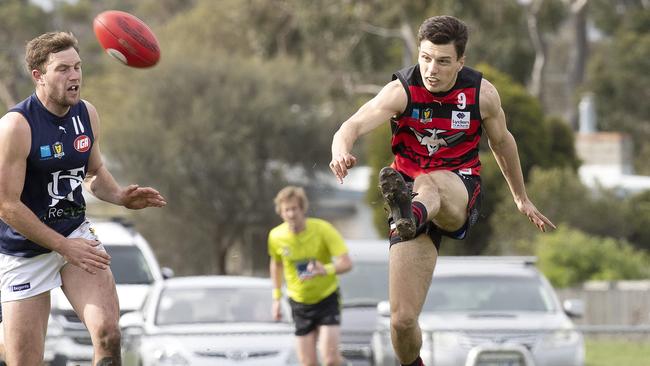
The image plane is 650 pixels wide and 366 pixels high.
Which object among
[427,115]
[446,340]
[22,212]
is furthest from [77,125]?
[446,340]

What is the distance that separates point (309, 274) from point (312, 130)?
32327mm

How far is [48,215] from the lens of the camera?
7.74 meters

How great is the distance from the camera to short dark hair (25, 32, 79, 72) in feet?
24.9

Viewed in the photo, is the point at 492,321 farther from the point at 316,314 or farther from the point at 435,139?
the point at 435,139

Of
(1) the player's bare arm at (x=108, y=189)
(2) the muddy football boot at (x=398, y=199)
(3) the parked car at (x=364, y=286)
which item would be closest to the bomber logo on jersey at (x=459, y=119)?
(2) the muddy football boot at (x=398, y=199)

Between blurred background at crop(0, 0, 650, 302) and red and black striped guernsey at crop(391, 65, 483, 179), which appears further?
blurred background at crop(0, 0, 650, 302)

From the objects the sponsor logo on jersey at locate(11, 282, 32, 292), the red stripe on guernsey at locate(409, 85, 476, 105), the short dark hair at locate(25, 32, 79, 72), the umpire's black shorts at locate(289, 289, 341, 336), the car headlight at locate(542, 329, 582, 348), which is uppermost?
the short dark hair at locate(25, 32, 79, 72)

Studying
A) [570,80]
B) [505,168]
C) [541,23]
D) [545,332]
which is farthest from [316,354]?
[570,80]

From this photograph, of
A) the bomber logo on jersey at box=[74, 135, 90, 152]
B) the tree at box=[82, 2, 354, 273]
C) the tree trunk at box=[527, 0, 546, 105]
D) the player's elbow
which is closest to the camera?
the bomber logo on jersey at box=[74, 135, 90, 152]

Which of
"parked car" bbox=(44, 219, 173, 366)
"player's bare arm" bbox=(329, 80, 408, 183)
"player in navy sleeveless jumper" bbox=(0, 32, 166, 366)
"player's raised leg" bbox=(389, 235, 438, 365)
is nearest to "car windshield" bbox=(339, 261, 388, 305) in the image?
"parked car" bbox=(44, 219, 173, 366)

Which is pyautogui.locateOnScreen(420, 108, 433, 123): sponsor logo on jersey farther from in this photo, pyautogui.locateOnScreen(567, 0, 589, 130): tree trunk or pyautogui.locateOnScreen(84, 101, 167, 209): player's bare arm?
pyautogui.locateOnScreen(567, 0, 589, 130): tree trunk

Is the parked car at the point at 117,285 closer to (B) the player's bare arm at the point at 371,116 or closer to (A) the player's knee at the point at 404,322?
(A) the player's knee at the point at 404,322

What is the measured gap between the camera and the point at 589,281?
3109 centimetres

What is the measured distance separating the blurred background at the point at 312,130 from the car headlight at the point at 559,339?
20744 millimetres
